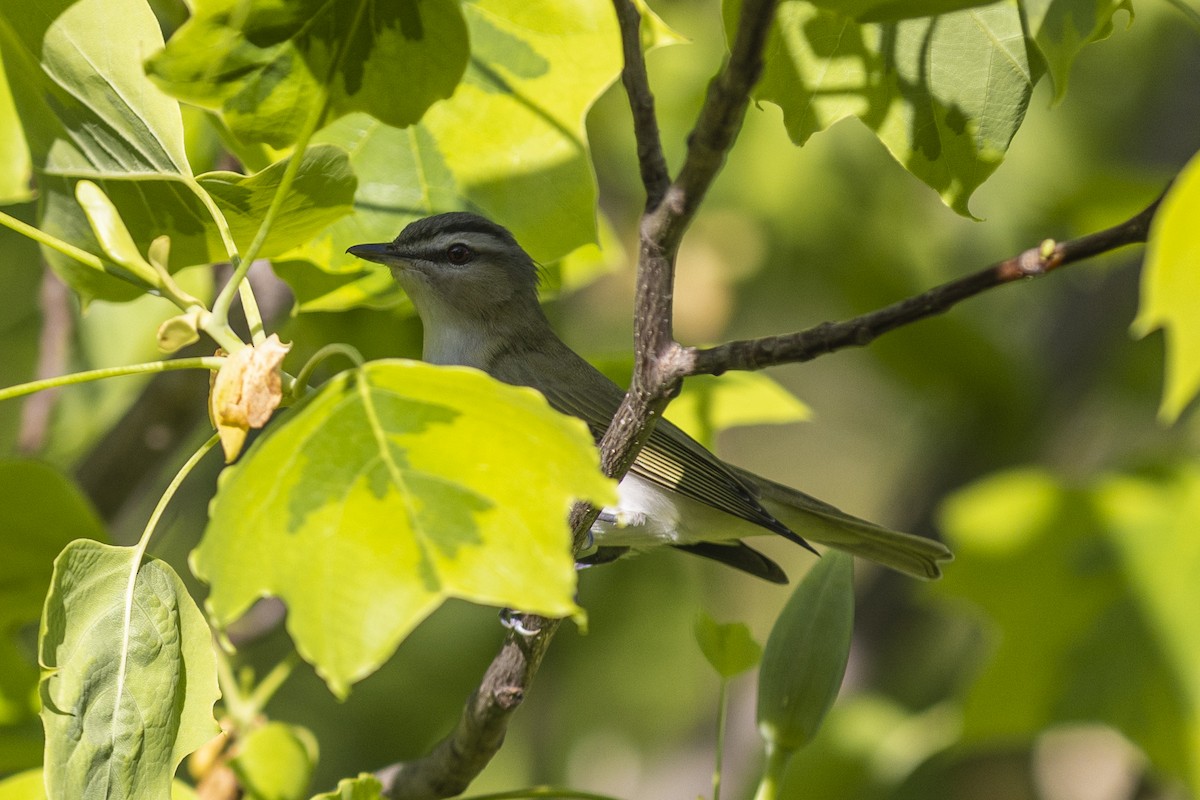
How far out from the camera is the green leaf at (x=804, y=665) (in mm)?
2299

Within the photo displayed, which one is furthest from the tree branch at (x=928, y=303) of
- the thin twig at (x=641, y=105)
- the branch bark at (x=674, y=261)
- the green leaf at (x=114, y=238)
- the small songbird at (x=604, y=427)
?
the small songbird at (x=604, y=427)

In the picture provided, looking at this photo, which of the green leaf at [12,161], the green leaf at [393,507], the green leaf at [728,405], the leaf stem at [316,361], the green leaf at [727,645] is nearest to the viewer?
the green leaf at [393,507]

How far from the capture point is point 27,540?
2.40m

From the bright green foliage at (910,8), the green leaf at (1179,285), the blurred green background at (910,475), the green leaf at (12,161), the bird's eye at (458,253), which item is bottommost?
the blurred green background at (910,475)

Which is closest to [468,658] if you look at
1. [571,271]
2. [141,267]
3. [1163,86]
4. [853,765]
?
[853,765]

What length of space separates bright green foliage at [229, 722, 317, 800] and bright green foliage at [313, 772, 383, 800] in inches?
12.0

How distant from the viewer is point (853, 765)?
434cm

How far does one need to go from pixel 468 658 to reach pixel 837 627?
291 centimetres

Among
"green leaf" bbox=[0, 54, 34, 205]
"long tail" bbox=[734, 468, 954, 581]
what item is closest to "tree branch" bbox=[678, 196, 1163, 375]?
"green leaf" bbox=[0, 54, 34, 205]

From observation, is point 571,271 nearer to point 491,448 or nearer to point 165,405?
point 165,405

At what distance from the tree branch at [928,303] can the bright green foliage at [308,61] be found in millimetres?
740

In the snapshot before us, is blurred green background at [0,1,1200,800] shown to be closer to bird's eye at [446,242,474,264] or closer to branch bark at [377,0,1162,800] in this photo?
bird's eye at [446,242,474,264]

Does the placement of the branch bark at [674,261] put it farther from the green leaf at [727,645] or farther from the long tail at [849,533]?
the long tail at [849,533]

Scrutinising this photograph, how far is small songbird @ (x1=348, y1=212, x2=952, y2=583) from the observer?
10.6 ft
